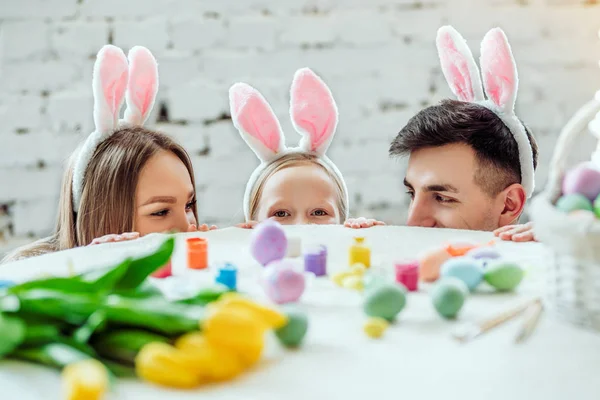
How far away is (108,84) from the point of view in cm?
143

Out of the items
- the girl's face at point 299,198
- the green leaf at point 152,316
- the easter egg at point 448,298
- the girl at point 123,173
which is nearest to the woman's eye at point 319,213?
the girl's face at point 299,198

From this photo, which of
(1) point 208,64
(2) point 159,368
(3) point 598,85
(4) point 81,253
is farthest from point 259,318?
(3) point 598,85

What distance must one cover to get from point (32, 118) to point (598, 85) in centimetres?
165

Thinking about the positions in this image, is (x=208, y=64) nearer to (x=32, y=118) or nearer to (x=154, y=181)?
(x=32, y=118)

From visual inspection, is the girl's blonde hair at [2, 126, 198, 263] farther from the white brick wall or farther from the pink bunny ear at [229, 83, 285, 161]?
the white brick wall

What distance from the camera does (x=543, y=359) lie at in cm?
61

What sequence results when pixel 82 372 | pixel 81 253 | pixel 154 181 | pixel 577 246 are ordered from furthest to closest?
pixel 154 181, pixel 81 253, pixel 577 246, pixel 82 372

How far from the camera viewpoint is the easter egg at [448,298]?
702 mm

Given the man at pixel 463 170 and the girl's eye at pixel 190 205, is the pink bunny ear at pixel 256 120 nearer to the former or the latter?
the girl's eye at pixel 190 205

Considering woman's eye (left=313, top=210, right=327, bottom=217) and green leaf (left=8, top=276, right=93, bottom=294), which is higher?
green leaf (left=8, top=276, right=93, bottom=294)

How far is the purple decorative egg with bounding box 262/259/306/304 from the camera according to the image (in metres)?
0.76

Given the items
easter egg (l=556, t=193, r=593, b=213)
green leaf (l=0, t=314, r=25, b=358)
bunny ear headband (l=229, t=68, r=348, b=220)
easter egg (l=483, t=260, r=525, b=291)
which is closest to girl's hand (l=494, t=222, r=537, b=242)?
easter egg (l=483, t=260, r=525, b=291)

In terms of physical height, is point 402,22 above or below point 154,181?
above

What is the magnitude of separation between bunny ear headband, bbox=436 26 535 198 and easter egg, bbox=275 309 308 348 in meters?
0.92
